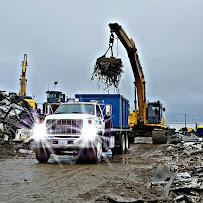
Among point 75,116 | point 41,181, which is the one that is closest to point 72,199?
point 41,181

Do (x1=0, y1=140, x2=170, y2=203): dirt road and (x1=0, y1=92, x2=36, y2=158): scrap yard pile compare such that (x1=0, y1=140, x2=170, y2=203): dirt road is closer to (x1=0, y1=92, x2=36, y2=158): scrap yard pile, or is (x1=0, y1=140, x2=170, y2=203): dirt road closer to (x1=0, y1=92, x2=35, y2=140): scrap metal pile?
(x1=0, y1=92, x2=36, y2=158): scrap yard pile

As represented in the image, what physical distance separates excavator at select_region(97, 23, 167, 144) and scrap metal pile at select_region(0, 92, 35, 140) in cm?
644

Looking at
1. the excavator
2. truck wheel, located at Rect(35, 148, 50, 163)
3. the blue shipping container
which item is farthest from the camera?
the excavator

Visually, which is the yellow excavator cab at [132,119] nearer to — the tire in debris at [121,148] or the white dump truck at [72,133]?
the tire in debris at [121,148]

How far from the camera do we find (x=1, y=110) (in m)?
23.8

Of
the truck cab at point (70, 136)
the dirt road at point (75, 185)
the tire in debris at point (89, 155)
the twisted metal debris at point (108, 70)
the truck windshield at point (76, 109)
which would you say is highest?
the twisted metal debris at point (108, 70)

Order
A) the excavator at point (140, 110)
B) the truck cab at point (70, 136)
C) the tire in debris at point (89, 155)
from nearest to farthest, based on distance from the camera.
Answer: the truck cab at point (70, 136) < the tire in debris at point (89, 155) < the excavator at point (140, 110)

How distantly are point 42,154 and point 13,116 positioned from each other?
9.19m

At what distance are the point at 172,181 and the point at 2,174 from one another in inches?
201

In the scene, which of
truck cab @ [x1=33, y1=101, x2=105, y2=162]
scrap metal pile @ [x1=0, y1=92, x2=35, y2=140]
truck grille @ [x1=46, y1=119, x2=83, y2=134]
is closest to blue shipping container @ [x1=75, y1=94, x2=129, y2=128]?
truck cab @ [x1=33, y1=101, x2=105, y2=162]

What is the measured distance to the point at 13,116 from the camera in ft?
77.4

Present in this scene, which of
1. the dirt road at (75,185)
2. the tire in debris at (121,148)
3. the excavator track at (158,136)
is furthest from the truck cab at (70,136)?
the excavator track at (158,136)

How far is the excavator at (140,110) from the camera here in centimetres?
2362

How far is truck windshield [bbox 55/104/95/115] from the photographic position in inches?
623
